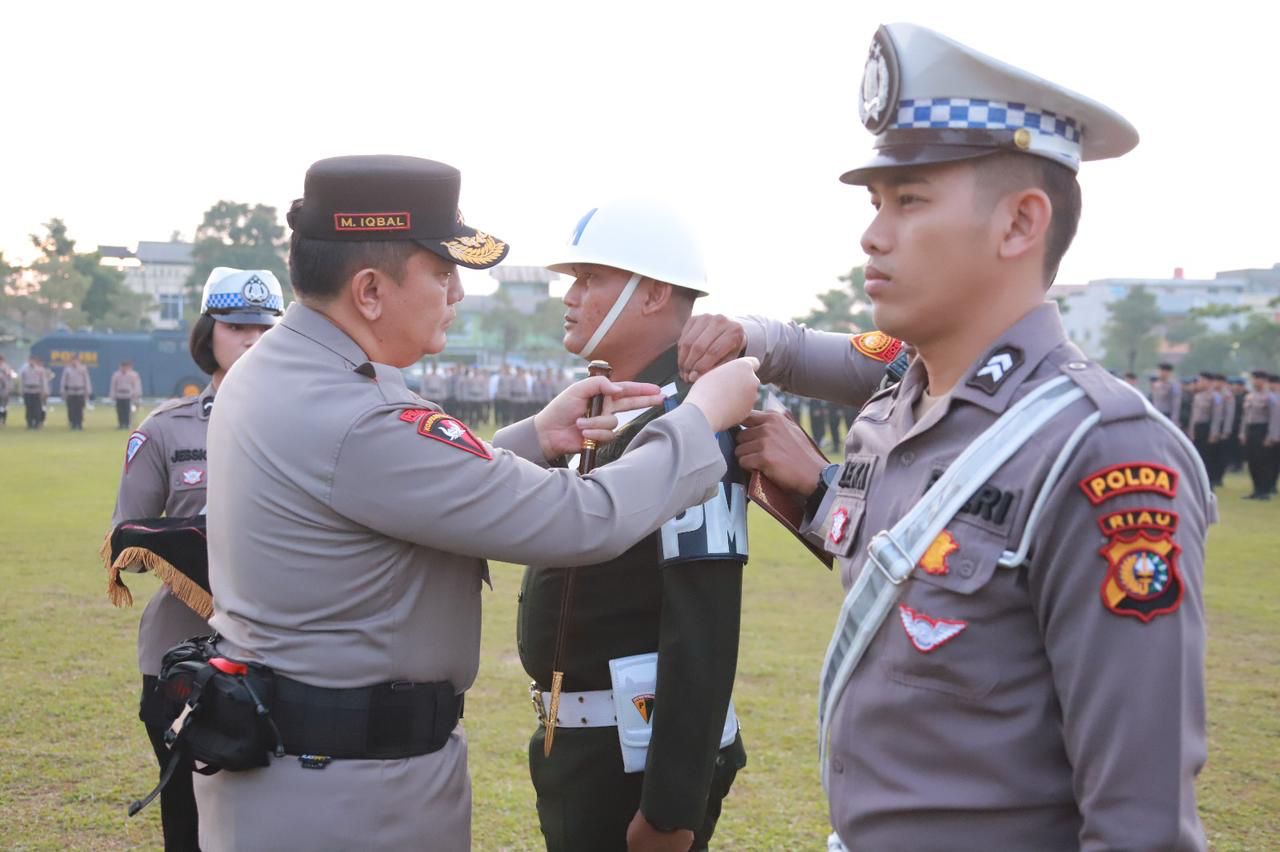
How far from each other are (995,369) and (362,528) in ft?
4.43

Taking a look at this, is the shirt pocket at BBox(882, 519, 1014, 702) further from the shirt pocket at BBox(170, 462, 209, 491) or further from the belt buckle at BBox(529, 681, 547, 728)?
the shirt pocket at BBox(170, 462, 209, 491)

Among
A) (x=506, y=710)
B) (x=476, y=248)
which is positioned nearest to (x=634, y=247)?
(x=476, y=248)

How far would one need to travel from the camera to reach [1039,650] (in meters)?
1.66

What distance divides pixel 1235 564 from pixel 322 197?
1281 centimetres

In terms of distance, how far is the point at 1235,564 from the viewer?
1258 centimetres

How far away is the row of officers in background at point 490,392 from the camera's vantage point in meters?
37.7

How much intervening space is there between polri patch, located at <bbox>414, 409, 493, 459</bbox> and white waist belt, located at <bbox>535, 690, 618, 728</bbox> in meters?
0.89

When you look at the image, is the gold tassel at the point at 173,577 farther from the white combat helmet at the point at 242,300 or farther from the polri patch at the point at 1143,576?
the polri patch at the point at 1143,576

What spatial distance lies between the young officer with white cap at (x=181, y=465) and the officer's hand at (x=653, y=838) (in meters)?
2.06

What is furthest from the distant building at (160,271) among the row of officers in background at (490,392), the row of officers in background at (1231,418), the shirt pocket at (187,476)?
the shirt pocket at (187,476)

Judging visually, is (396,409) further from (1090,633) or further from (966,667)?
(1090,633)

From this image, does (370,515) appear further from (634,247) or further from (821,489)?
(634,247)

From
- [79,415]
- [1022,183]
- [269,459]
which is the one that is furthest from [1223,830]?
[79,415]

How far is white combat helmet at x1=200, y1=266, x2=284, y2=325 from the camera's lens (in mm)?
4539
